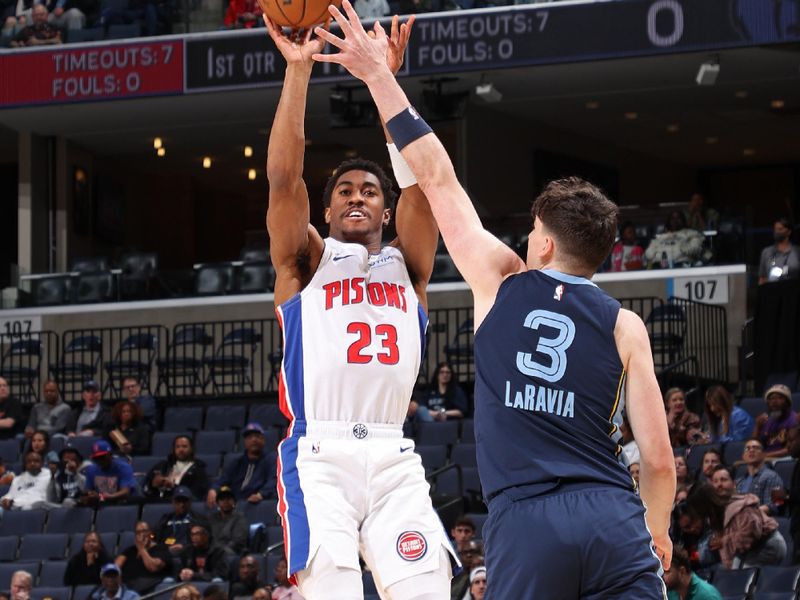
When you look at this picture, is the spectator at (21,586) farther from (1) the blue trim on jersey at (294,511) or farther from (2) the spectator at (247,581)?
(1) the blue trim on jersey at (294,511)

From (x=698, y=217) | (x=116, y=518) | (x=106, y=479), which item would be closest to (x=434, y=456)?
(x=116, y=518)

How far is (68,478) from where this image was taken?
1516cm

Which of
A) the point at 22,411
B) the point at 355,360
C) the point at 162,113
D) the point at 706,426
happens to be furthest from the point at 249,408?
the point at 355,360

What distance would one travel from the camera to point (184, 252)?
97.3 feet

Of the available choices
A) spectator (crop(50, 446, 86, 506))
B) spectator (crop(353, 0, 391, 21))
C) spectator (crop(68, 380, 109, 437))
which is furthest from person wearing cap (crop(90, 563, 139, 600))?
spectator (crop(353, 0, 391, 21))

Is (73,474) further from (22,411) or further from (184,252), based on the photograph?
(184,252)

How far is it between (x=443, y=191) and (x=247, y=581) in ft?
27.0

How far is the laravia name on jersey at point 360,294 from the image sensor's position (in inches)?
221

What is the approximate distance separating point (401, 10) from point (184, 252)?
10.7 m

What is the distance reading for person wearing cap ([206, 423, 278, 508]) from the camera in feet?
46.9

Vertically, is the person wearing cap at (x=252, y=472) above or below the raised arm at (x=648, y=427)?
below

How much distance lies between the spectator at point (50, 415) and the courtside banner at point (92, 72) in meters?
5.40

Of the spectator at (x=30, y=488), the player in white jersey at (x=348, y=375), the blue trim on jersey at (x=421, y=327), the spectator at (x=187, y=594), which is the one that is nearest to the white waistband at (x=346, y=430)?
the player in white jersey at (x=348, y=375)

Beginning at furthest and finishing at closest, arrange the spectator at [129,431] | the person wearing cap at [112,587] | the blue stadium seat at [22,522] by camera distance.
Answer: the spectator at [129,431] → the blue stadium seat at [22,522] → the person wearing cap at [112,587]
